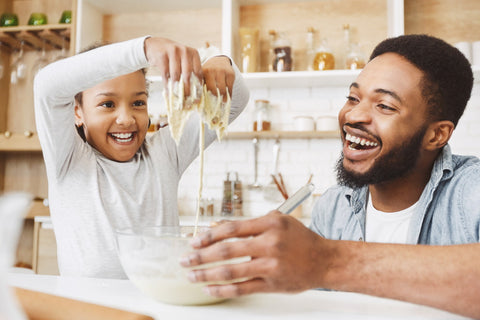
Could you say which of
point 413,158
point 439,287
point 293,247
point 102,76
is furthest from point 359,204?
point 102,76

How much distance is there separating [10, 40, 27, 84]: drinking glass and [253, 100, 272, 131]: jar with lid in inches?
68.3

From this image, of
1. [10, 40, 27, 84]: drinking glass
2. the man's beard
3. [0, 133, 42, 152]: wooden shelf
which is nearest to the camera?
the man's beard

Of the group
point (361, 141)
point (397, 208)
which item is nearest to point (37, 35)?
point (361, 141)

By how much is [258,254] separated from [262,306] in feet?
0.47

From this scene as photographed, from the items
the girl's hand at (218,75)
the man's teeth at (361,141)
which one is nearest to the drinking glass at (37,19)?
the girl's hand at (218,75)

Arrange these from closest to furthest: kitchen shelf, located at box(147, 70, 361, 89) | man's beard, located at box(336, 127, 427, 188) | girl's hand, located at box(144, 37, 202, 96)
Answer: girl's hand, located at box(144, 37, 202, 96) → man's beard, located at box(336, 127, 427, 188) → kitchen shelf, located at box(147, 70, 361, 89)

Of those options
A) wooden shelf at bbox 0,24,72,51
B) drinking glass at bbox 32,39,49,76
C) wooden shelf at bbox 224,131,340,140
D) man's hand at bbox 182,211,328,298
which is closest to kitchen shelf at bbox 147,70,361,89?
wooden shelf at bbox 224,131,340,140

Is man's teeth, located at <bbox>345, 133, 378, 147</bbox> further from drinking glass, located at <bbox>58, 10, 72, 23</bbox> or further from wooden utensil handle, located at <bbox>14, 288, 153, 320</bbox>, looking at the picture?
drinking glass, located at <bbox>58, 10, 72, 23</bbox>

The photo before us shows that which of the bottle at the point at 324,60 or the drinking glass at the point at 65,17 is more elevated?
the drinking glass at the point at 65,17

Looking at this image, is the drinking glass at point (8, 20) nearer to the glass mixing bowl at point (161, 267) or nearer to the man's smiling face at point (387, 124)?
the man's smiling face at point (387, 124)

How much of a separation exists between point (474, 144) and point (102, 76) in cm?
264

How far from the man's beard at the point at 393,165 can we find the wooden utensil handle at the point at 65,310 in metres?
0.80

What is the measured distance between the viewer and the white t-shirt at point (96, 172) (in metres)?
1.04

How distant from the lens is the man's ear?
48.6 inches
